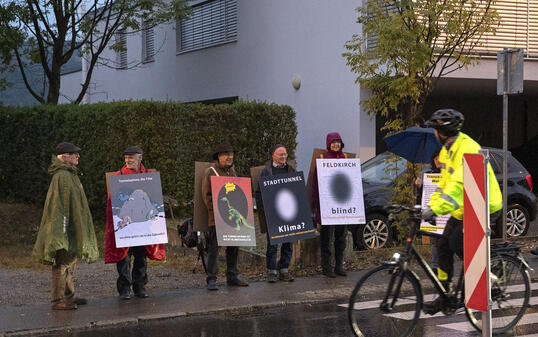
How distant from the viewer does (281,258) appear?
1135 cm

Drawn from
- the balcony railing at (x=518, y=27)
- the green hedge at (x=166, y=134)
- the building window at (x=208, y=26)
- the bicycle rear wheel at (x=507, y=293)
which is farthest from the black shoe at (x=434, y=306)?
the building window at (x=208, y=26)

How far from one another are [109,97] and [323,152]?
20.3m

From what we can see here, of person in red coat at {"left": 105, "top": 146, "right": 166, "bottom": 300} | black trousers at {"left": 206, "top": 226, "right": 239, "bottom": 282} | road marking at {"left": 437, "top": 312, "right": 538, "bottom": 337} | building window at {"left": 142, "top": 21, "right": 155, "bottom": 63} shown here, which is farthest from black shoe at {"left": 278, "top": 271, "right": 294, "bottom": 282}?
building window at {"left": 142, "top": 21, "right": 155, "bottom": 63}

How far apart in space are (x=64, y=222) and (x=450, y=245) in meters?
4.27

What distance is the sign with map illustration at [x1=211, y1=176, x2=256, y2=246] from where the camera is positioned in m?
10.7

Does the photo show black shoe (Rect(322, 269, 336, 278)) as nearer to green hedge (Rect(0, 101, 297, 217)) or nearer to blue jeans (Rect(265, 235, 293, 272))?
blue jeans (Rect(265, 235, 293, 272))

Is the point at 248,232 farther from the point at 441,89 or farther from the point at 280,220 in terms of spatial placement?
the point at 441,89

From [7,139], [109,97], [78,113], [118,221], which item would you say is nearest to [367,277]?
A: [118,221]

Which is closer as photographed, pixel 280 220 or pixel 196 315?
pixel 196 315

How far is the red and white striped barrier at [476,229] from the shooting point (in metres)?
6.39

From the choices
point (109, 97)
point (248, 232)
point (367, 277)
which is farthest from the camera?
point (109, 97)

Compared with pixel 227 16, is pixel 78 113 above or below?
below

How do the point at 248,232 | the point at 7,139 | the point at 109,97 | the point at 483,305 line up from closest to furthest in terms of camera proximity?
the point at 483,305 < the point at 248,232 < the point at 7,139 < the point at 109,97

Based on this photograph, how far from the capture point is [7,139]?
21.0 meters
